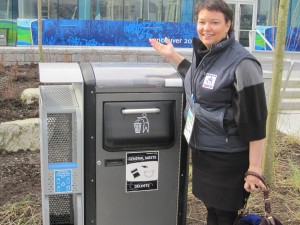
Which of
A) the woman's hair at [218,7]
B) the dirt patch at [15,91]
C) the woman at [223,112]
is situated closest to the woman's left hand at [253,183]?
the woman at [223,112]

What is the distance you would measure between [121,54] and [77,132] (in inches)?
377

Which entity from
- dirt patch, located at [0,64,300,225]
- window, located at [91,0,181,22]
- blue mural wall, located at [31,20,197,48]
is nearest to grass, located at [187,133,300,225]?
dirt patch, located at [0,64,300,225]

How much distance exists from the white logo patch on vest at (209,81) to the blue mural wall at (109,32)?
1416 centimetres

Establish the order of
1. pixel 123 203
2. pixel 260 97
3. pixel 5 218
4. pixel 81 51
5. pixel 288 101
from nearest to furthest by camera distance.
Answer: pixel 260 97 < pixel 123 203 < pixel 5 218 < pixel 288 101 < pixel 81 51

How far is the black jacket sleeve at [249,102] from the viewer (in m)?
2.07

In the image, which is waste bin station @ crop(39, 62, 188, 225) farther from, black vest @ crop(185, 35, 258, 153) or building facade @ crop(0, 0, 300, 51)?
building facade @ crop(0, 0, 300, 51)

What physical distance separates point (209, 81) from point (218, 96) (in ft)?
0.30

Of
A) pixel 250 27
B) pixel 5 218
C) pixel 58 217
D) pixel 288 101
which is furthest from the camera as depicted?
pixel 250 27

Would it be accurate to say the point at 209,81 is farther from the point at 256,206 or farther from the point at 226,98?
the point at 256,206

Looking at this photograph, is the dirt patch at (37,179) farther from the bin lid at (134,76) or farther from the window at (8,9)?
the window at (8,9)

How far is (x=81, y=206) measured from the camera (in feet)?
7.89

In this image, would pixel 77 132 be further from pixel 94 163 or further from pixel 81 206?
pixel 81 206

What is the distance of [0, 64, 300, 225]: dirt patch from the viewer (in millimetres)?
3318

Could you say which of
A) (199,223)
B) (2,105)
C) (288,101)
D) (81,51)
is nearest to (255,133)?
(199,223)
